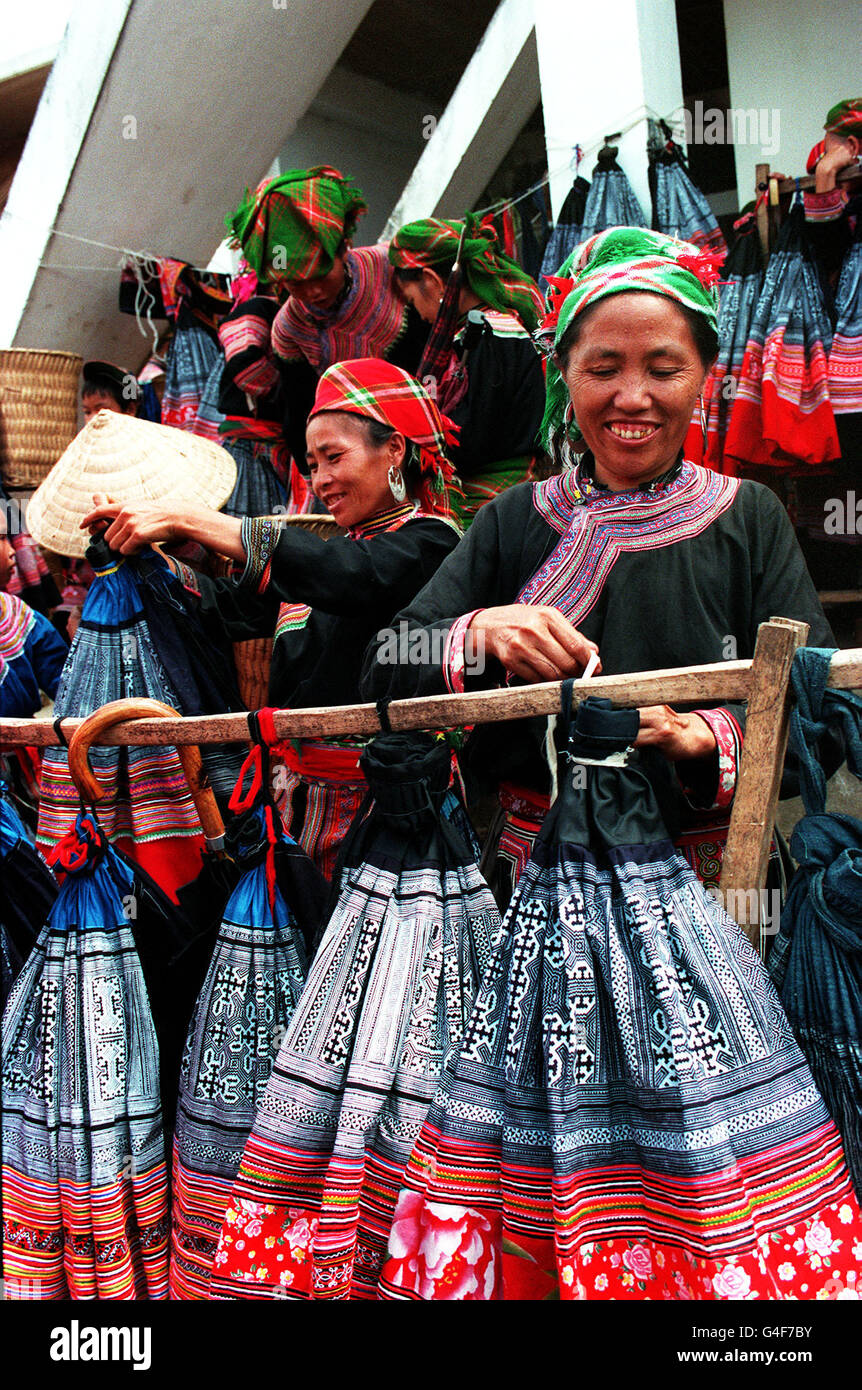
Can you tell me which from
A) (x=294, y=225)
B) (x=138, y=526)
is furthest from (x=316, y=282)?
(x=138, y=526)

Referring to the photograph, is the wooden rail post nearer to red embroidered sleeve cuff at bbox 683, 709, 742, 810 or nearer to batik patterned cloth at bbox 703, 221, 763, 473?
red embroidered sleeve cuff at bbox 683, 709, 742, 810

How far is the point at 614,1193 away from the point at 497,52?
5144 millimetres

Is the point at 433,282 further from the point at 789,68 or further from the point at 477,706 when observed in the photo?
the point at 477,706

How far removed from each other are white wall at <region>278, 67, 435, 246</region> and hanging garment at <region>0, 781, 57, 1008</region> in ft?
19.1

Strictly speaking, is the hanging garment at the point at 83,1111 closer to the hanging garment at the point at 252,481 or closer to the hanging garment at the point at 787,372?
the hanging garment at the point at 252,481

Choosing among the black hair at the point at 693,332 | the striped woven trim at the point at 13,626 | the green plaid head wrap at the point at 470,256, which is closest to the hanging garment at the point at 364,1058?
the black hair at the point at 693,332

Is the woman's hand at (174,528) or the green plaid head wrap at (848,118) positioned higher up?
the green plaid head wrap at (848,118)

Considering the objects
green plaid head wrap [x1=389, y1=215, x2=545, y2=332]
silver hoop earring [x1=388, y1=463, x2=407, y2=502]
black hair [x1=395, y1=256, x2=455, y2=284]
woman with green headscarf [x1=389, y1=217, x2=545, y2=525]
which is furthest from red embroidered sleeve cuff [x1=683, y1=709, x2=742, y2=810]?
black hair [x1=395, y1=256, x2=455, y2=284]

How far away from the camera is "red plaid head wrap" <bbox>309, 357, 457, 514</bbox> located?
8.33 feet

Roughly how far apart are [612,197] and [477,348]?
98 centimetres

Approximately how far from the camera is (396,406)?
8.39 ft

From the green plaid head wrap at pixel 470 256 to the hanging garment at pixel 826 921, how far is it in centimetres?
279

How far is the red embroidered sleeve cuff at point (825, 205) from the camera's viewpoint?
3.76m
